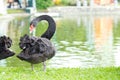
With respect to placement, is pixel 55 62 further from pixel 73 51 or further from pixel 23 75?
pixel 23 75

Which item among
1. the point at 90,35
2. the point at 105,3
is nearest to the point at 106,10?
the point at 105,3

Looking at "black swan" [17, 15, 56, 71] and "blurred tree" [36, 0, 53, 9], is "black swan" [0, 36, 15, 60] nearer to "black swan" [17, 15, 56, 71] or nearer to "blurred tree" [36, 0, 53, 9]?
"black swan" [17, 15, 56, 71]

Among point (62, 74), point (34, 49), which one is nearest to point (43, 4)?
point (34, 49)

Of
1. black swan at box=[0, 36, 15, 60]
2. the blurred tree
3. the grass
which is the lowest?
the blurred tree

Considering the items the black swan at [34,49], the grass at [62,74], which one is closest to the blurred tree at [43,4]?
the grass at [62,74]

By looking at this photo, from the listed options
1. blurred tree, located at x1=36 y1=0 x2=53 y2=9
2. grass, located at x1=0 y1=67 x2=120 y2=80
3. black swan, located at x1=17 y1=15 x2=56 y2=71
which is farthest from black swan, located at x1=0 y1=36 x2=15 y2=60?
blurred tree, located at x1=36 y1=0 x2=53 y2=9

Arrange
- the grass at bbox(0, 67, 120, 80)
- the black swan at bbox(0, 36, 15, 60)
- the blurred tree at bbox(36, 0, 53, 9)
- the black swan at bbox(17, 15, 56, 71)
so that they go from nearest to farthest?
the grass at bbox(0, 67, 120, 80) → the black swan at bbox(17, 15, 56, 71) → the black swan at bbox(0, 36, 15, 60) → the blurred tree at bbox(36, 0, 53, 9)

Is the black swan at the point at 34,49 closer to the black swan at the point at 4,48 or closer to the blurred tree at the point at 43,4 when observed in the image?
the black swan at the point at 4,48

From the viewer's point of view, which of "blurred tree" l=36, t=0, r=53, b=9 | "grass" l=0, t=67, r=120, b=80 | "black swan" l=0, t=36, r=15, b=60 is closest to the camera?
"grass" l=0, t=67, r=120, b=80

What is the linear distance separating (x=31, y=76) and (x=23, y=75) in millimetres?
128

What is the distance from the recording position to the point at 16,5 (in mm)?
45000

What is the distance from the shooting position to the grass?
6.47 metres

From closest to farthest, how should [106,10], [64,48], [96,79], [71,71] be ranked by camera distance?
[96,79] < [71,71] < [64,48] < [106,10]

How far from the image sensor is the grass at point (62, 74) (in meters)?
6.47
